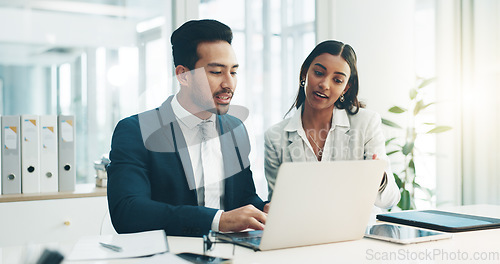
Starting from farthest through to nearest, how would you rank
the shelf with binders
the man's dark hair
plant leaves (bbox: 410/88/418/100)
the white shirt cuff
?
1. plant leaves (bbox: 410/88/418/100)
2. the shelf with binders
3. the man's dark hair
4. the white shirt cuff

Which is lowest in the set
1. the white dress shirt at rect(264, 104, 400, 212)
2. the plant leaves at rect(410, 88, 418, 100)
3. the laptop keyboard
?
the laptop keyboard

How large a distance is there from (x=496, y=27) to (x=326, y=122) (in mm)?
1872

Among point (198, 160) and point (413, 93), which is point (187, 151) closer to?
point (198, 160)

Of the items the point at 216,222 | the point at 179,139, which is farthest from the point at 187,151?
the point at 216,222

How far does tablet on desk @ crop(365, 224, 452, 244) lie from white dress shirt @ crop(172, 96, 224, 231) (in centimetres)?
60

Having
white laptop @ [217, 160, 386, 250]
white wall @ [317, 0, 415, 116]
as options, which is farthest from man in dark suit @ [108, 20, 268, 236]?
white wall @ [317, 0, 415, 116]

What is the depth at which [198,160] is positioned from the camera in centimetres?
190

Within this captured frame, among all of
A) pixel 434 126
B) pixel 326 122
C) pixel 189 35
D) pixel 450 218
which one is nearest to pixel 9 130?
pixel 189 35

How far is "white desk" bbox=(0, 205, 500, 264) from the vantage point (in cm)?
121

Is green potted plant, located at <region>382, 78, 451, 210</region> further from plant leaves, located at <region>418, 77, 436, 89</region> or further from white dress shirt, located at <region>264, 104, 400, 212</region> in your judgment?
white dress shirt, located at <region>264, 104, 400, 212</region>

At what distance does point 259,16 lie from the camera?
351 centimetres

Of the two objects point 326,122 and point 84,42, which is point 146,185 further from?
point 84,42

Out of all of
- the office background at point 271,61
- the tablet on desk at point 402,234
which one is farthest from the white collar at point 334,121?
the office background at point 271,61

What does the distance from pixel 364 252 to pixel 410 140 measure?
2661mm
